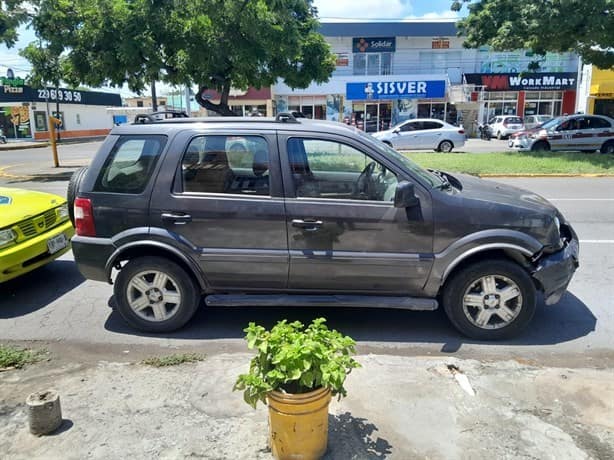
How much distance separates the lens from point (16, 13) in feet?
50.7

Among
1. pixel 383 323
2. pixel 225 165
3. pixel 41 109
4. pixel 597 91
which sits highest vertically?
pixel 597 91

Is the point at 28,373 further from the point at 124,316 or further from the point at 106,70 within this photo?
the point at 106,70

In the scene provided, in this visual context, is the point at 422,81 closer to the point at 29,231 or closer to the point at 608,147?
the point at 608,147

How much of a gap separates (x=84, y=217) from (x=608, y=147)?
20.6 metres

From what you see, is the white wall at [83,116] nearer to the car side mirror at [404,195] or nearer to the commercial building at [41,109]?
the commercial building at [41,109]

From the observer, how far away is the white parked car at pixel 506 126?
111ft

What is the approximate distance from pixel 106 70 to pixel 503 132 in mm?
27723

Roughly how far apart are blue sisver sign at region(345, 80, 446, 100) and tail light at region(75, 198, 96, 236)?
34976 millimetres

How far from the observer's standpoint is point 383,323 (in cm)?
459

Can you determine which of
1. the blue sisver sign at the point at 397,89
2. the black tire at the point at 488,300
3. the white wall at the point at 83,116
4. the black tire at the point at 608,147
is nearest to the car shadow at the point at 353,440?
the black tire at the point at 488,300

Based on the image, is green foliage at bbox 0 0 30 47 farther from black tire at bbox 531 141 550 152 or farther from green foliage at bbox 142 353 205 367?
black tire at bbox 531 141 550 152

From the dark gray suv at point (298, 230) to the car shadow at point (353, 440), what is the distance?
1261mm

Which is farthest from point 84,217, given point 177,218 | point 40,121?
point 40,121

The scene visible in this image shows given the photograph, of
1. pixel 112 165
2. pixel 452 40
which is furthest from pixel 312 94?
pixel 112 165
